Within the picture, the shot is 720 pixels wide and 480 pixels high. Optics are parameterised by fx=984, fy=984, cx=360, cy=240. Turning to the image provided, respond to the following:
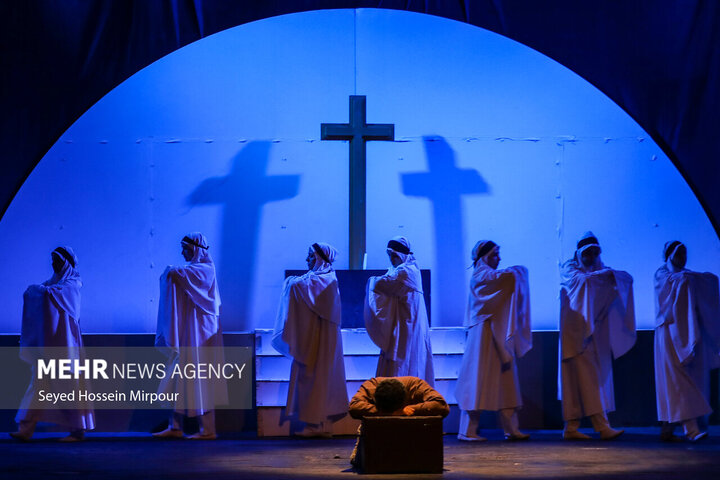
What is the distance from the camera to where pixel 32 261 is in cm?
944

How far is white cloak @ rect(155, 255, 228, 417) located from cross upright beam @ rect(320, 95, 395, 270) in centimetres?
152

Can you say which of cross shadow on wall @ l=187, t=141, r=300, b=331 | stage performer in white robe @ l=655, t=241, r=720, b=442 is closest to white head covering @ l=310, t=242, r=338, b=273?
cross shadow on wall @ l=187, t=141, r=300, b=331

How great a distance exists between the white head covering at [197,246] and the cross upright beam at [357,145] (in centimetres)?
146

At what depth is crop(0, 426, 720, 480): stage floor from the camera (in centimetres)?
580

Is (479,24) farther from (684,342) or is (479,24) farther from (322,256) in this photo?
(684,342)

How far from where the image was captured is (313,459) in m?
6.62

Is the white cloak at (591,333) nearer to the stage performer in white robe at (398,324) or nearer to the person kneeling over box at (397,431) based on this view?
the stage performer in white robe at (398,324)

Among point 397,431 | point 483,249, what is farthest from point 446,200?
point 397,431

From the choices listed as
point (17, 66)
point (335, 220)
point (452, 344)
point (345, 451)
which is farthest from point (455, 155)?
point (17, 66)

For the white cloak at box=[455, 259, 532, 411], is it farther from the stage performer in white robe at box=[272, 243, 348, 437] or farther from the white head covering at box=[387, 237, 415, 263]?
the stage performer in white robe at box=[272, 243, 348, 437]

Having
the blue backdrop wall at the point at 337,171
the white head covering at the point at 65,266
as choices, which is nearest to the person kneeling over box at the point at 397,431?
the white head covering at the point at 65,266

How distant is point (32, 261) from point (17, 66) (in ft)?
8.87

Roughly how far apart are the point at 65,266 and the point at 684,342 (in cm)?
518

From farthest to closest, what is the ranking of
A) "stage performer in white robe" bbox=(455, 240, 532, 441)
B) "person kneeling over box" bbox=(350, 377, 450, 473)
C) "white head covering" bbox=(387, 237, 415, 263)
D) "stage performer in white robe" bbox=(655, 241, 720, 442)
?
"white head covering" bbox=(387, 237, 415, 263), "stage performer in white robe" bbox=(455, 240, 532, 441), "stage performer in white robe" bbox=(655, 241, 720, 442), "person kneeling over box" bbox=(350, 377, 450, 473)
